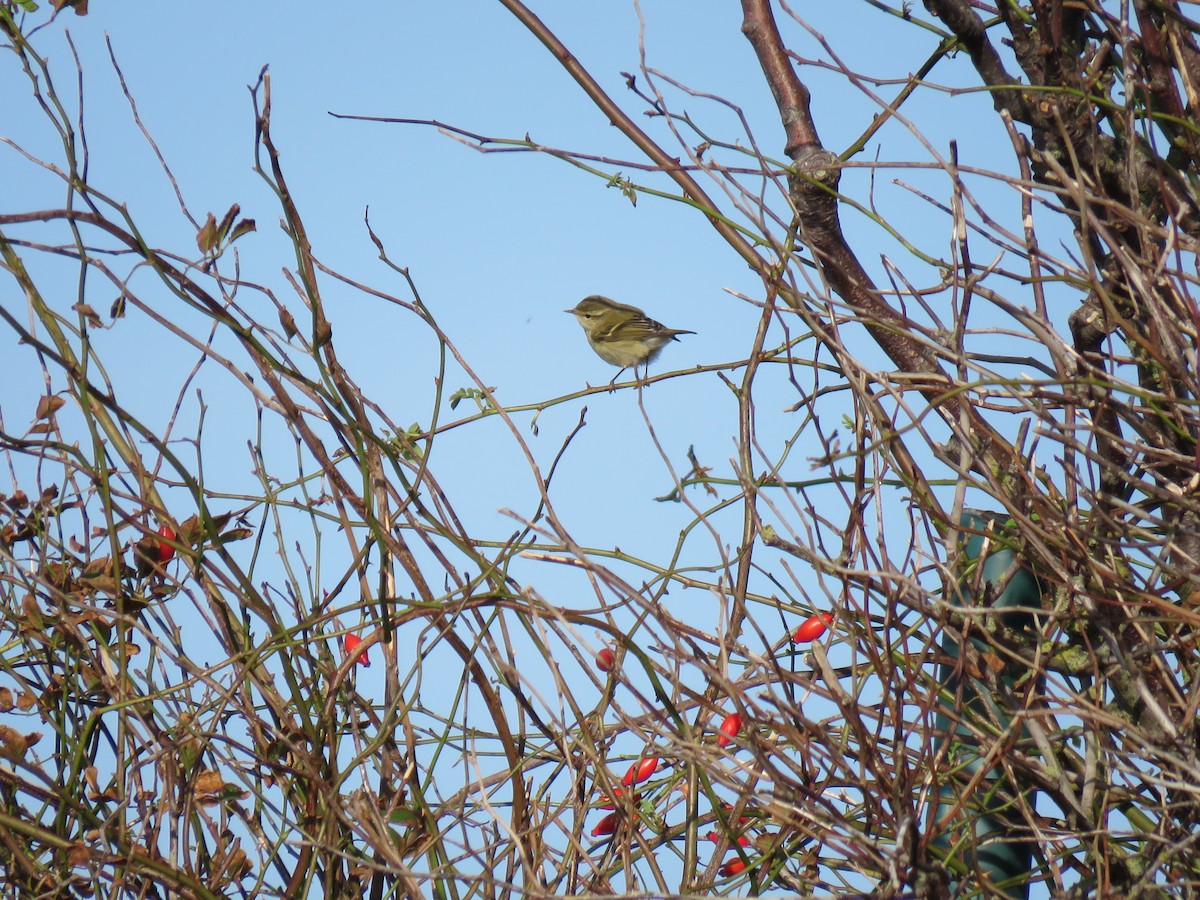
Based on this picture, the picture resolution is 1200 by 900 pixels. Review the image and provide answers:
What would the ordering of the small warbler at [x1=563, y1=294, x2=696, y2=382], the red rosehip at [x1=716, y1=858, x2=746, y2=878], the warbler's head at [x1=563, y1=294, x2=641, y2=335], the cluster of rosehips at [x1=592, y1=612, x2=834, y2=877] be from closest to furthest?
the cluster of rosehips at [x1=592, y1=612, x2=834, y2=877] → the red rosehip at [x1=716, y1=858, x2=746, y2=878] → the small warbler at [x1=563, y1=294, x2=696, y2=382] → the warbler's head at [x1=563, y1=294, x2=641, y2=335]

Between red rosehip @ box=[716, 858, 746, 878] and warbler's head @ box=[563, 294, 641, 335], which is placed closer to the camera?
red rosehip @ box=[716, 858, 746, 878]

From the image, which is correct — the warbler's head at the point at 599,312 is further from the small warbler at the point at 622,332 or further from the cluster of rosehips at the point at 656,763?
the cluster of rosehips at the point at 656,763

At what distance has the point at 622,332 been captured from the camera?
842cm

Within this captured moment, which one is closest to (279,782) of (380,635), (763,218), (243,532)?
(380,635)

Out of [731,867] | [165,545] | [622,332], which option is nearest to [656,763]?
[731,867]

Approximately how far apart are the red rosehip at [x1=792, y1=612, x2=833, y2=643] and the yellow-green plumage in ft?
Result: 19.8

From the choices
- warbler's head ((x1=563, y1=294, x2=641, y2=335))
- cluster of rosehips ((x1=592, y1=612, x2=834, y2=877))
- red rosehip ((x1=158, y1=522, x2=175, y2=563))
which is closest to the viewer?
cluster of rosehips ((x1=592, y1=612, x2=834, y2=877))

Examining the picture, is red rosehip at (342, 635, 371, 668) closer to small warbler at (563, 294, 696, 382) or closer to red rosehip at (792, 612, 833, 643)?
red rosehip at (792, 612, 833, 643)

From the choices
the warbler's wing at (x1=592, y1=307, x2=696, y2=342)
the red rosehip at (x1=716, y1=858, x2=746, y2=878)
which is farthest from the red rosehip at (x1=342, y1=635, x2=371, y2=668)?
the warbler's wing at (x1=592, y1=307, x2=696, y2=342)

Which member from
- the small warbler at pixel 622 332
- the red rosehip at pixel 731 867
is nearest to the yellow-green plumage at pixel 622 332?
the small warbler at pixel 622 332

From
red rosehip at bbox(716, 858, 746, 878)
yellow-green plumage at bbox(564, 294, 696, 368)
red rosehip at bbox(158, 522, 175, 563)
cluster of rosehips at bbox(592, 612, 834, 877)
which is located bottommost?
red rosehip at bbox(716, 858, 746, 878)

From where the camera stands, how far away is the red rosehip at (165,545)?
74.7 inches

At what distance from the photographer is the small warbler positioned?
27.0 ft

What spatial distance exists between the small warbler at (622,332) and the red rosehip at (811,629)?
604 centimetres
